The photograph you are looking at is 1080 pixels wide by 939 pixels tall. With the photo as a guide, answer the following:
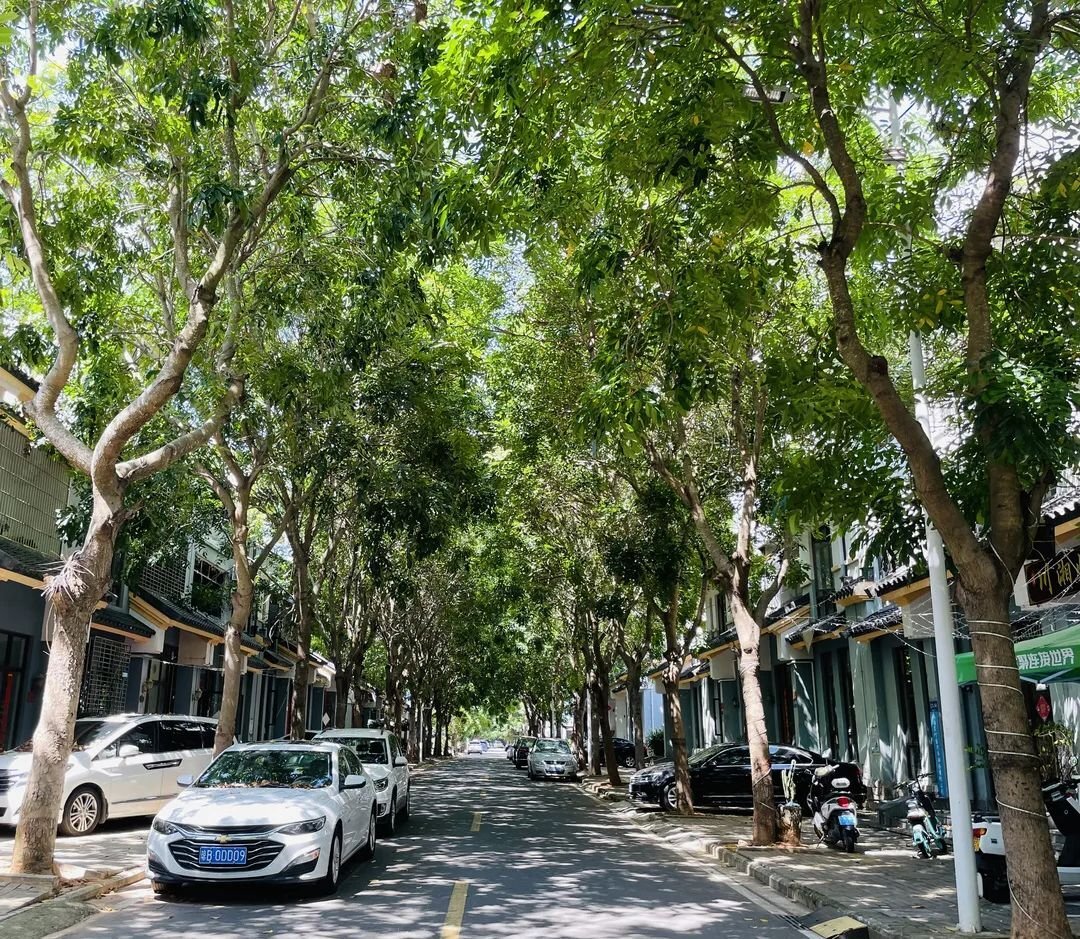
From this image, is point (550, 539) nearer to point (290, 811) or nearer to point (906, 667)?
point (906, 667)

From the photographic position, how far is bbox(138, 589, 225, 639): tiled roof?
24.0 meters

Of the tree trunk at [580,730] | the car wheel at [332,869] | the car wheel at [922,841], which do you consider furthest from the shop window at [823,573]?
the tree trunk at [580,730]

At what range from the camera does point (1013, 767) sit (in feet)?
21.4

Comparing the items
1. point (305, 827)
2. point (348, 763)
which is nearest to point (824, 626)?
point (348, 763)

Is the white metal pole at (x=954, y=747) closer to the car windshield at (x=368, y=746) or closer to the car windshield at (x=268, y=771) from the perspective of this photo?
the car windshield at (x=268, y=771)

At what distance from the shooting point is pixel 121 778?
585 inches

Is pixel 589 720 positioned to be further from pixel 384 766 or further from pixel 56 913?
pixel 56 913

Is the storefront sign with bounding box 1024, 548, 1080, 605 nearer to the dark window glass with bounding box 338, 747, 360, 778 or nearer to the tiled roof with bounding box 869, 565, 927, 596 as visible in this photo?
the tiled roof with bounding box 869, 565, 927, 596

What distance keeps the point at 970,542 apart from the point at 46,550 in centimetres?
1749

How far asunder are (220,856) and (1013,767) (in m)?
6.71

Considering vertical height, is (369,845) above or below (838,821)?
below

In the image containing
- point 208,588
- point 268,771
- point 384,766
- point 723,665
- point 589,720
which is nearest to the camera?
point 268,771

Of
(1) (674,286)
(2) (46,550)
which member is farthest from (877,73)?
(2) (46,550)

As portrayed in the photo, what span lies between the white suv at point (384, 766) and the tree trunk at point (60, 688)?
225 inches
